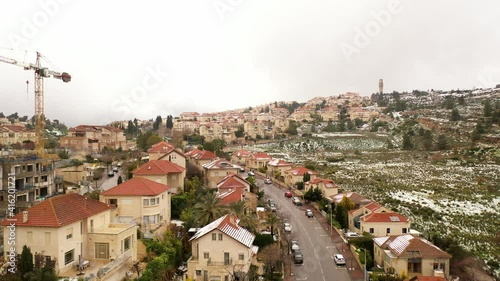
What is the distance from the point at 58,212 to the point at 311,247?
2054 cm

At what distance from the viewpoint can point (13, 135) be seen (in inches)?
3504

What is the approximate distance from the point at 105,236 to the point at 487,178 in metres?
67.9

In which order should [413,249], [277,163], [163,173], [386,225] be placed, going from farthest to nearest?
[277,163]
[163,173]
[386,225]
[413,249]

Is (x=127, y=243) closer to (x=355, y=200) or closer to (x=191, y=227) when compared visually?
(x=191, y=227)

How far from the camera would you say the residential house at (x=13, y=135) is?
86.6 meters

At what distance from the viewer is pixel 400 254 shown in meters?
29.5

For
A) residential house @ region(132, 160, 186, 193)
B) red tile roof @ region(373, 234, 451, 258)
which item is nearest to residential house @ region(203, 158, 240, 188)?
residential house @ region(132, 160, 186, 193)

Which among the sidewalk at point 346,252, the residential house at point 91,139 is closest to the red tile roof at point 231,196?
the sidewalk at point 346,252

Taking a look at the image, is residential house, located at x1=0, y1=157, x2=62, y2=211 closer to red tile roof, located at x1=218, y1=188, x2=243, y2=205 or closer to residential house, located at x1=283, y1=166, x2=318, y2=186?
red tile roof, located at x1=218, y1=188, x2=243, y2=205

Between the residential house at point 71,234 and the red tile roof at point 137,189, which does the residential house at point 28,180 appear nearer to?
the red tile roof at point 137,189

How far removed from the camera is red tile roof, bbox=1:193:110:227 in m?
22.9

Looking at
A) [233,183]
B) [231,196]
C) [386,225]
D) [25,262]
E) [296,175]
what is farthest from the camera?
[296,175]

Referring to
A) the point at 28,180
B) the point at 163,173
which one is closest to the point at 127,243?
the point at 163,173

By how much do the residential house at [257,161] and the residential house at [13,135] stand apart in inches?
1860
